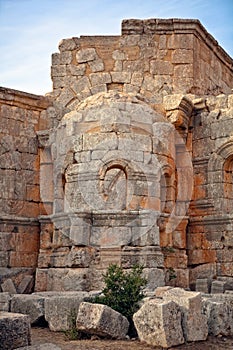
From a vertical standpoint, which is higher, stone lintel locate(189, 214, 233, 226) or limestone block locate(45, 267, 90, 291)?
stone lintel locate(189, 214, 233, 226)

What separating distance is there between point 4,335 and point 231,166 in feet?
26.0

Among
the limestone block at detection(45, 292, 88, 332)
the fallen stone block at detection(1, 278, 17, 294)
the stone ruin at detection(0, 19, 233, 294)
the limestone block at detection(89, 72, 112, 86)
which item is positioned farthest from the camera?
the limestone block at detection(89, 72, 112, 86)

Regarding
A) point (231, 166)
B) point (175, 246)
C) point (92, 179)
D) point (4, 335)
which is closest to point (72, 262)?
point (92, 179)

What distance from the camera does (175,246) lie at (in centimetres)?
1181

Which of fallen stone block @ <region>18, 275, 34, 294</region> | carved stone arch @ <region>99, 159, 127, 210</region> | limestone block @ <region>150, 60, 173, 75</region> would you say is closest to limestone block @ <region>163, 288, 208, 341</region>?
carved stone arch @ <region>99, 159, 127, 210</region>

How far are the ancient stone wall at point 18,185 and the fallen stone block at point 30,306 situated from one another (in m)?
4.03

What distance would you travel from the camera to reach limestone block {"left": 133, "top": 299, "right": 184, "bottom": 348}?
20.0 feet

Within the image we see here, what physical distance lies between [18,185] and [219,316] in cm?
689

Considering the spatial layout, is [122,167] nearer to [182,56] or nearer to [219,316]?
[182,56]

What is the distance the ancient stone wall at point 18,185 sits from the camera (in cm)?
1220

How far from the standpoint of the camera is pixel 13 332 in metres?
5.54

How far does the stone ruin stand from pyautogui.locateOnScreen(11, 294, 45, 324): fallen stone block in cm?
242

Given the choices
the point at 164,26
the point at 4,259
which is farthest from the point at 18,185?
the point at 164,26

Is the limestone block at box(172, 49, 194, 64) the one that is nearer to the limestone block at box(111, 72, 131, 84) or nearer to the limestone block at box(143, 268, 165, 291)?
the limestone block at box(111, 72, 131, 84)
